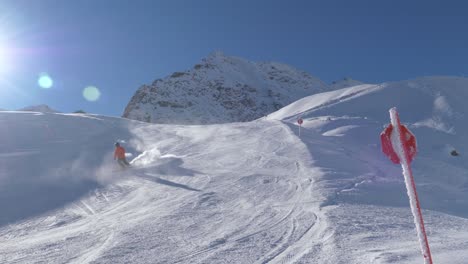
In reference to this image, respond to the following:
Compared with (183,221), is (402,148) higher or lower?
higher

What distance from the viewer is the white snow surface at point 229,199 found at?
214 inches

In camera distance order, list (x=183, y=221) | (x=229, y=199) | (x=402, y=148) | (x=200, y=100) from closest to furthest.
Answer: (x=402, y=148) → (x=183, y=221) → (x=229, y=199) → (x=200, y=100)

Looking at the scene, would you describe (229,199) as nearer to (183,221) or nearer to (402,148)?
(183,221)

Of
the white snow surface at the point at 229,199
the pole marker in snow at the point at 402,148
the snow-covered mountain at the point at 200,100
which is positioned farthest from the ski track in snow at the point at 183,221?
the snow-covered mountain at the point at 200,100

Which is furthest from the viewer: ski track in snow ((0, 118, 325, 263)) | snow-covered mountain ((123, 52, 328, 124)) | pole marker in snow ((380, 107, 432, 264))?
snow-covered mountain ((123, 52, 328, 124))

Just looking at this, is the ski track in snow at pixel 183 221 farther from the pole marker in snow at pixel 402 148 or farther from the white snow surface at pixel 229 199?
the pole marker in snow at pixel 402 148

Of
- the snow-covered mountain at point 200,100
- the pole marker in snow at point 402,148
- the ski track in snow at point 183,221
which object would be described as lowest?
the ski track in snow at point 183,221

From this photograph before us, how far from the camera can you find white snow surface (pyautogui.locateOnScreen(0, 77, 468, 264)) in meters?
5.45

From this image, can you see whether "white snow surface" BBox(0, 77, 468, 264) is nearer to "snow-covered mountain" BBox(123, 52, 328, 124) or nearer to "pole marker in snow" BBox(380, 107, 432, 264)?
"pole marker in snow" BBox(380, 107, 432, 264)

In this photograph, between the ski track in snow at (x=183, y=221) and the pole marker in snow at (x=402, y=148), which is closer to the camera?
the pole marker in snow at (x=402, y=148)

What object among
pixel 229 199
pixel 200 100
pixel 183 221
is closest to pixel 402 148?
pixel 183 221

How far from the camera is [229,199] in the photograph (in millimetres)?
8898

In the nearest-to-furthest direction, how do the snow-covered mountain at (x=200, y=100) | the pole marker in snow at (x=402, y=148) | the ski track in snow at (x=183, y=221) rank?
the pole marker in snow at (x=402, y=148) < the ski track in snow at (x=183, y=221) < the snow-covered mountain at (x=200, y=100)

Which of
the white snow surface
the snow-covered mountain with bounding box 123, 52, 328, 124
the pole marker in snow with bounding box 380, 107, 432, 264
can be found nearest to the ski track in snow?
the white snow surface
